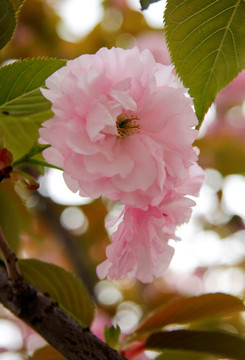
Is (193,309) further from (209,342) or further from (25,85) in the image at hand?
(25,85)

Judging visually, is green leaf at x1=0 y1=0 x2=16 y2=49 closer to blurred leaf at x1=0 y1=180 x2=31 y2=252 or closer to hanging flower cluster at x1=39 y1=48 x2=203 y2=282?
hanging flower cluster at x1=39 y1=48 x2=203 y2=282

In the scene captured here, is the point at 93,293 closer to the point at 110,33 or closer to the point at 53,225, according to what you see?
the point at 53,225

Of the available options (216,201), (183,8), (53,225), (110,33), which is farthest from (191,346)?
(110,33)

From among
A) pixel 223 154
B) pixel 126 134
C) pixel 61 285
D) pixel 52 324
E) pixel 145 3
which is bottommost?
pixel 52 324

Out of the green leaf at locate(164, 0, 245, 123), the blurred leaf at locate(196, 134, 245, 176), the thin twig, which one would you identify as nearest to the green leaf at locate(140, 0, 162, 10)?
the green leaf at locate(164, 0, 245, 123)

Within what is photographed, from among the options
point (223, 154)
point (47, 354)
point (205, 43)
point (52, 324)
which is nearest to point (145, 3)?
point (205, 43)

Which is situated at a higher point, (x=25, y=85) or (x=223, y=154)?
(x=223, y=154)
